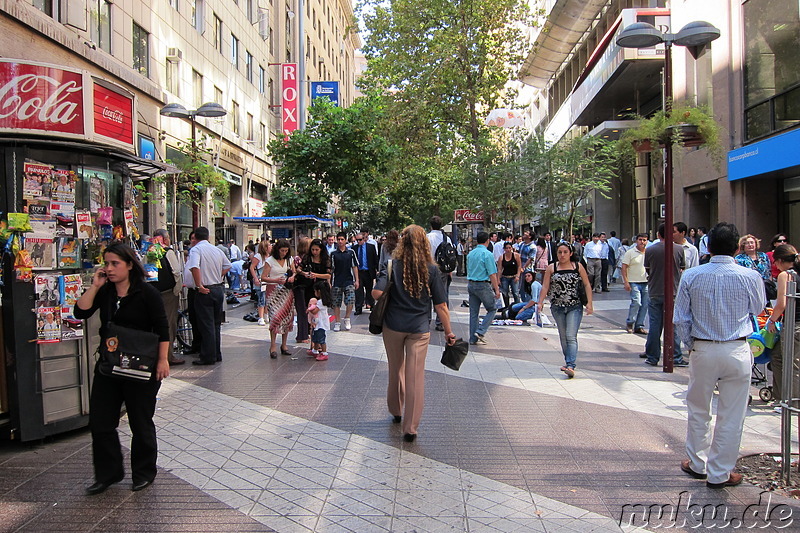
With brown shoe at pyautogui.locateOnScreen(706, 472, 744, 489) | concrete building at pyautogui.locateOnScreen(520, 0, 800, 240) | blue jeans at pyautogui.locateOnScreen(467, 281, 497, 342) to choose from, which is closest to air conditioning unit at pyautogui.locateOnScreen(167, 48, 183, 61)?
concrete building at pyautogui.locateOnScreen(520, 0, 800, 240)

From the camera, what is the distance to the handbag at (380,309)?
5.32 metres

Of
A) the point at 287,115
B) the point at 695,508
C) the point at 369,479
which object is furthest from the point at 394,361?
the point at 287,115

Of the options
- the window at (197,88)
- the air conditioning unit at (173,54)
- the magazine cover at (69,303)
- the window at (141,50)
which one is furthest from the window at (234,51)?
the magazine cover at (69,303)

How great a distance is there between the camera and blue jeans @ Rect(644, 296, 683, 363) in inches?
336

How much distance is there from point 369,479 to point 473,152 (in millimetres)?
24313

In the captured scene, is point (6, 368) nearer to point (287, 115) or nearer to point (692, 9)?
point (692, 9)

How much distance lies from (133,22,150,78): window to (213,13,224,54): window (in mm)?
6199

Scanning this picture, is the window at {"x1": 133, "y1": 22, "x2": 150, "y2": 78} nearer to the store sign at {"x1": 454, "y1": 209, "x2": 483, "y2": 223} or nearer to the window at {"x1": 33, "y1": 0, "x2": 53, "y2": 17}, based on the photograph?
the window at {"x1": 33, "y1": 0, "x2": 53, "y2": 17}

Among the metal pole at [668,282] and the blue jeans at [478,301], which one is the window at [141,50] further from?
the metal pole at [668,282]

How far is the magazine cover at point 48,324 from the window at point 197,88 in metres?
17.7

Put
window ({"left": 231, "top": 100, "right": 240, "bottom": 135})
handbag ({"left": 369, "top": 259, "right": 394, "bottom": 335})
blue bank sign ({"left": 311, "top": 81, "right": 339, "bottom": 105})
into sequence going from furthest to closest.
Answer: blue bank sign ({"left": 311, "top": 81, "right": 339, "bottom": 105}), window ({"left": 231, "top": 100, "right": 240, "bottom": 135}), handbag ({"left": 369, "top": 259, "right": 394, "bottom": 335})

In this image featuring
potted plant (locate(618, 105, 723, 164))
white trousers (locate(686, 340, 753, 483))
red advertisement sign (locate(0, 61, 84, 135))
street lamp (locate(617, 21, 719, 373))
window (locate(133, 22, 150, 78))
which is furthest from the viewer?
window (locate(133, 22, 150, 78))

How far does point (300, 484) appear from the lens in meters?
4.36

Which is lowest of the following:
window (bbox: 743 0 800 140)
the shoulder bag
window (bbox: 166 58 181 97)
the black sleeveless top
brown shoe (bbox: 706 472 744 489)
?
brown shoe (bbox: 706 472 744 489)
